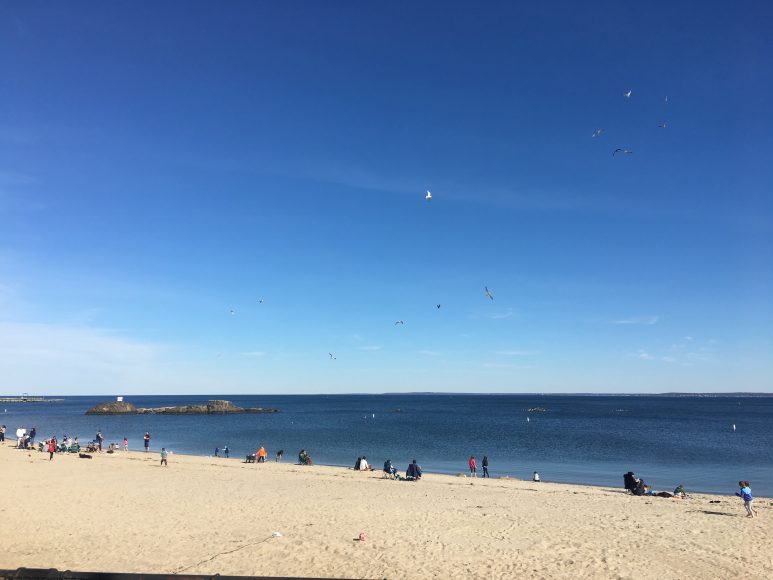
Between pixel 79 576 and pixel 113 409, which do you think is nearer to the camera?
pixel 79 576

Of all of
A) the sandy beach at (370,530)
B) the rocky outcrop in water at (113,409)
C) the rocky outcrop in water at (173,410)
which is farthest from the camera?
the rocky outcrop in water at (173,410)

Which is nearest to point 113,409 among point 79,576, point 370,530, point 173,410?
point 173,410

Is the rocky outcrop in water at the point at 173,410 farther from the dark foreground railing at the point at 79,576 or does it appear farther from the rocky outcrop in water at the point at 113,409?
the dark foreground railing at the point at 79,576

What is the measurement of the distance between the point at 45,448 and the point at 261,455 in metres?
19.3

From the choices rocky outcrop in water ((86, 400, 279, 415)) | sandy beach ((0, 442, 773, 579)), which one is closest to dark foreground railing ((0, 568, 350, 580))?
sandy beach ((0, 442, 773, 579))

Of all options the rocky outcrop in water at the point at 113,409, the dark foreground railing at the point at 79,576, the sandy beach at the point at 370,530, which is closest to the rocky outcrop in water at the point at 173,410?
the rocky outcrop in water at the point at 113,409

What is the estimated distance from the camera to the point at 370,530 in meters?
15.9

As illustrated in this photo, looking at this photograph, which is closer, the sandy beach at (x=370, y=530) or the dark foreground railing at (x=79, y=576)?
the dark foreground railing at (x=79, y=576)

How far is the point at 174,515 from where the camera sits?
18062 mm

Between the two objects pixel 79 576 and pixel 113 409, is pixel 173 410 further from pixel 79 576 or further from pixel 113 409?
pixel 79 576

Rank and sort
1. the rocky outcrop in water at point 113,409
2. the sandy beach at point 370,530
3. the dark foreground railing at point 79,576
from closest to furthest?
the dark foreground railing at point 79,576 → the sandy beach at point 370,530 → the rocky outcrop in water at point 113,409

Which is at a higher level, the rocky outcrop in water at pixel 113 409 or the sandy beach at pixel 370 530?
the sandy beach at pixel 370 530

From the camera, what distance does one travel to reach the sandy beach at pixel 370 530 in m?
12.6

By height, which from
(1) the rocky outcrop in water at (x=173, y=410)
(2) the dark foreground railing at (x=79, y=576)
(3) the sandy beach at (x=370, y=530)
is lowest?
(1) the rocky outcrop in water at (x=173, y=410)
